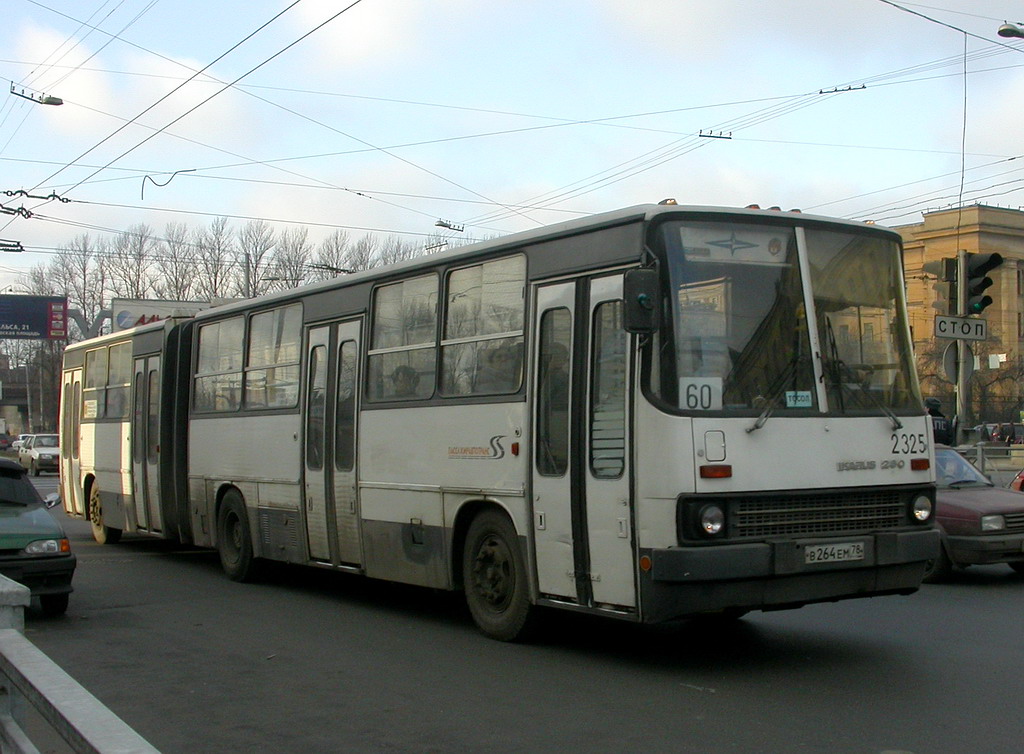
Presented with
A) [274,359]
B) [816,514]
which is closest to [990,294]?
[274,359]

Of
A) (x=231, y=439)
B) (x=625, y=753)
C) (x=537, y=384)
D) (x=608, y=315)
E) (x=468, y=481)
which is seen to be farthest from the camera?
(x=231, y=439)

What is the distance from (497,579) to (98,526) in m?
11.8

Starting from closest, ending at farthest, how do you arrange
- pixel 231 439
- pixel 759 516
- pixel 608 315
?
1. pixel 759 516
2. pixel 608 315
3. pixel 231 439

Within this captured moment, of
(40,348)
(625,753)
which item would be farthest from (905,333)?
(40,348)

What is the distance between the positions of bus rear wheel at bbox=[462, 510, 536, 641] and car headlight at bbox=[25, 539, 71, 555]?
3907 mm

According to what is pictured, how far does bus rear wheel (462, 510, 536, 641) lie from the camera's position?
29.7ft

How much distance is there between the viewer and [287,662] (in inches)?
347

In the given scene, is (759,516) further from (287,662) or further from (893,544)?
(287,662)

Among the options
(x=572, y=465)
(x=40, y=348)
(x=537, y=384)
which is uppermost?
(x=40, y=348)

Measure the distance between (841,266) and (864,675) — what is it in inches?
113

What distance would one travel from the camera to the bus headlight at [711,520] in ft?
25.0

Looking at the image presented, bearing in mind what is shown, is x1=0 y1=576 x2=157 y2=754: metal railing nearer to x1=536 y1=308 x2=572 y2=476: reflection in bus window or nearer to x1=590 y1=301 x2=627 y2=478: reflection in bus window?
x1=590 y1=301 x2=627 y2=478: reflection in bus window

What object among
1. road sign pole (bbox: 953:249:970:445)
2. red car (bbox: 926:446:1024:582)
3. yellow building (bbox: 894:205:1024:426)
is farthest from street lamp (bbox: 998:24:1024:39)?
yellow building (bbox: 894:205:1024:426)

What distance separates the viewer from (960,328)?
55.6 feet
